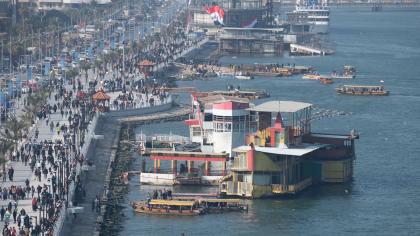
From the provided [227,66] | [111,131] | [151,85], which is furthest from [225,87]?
[111,131]

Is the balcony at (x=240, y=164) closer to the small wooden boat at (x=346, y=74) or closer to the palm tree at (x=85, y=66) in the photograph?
the palm tree at (x=85, y=66)

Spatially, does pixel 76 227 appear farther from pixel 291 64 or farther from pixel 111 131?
pixel 291 64

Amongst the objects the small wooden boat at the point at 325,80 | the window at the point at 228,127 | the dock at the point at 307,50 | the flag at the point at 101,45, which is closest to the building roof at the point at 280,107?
the window at the point at 228,127

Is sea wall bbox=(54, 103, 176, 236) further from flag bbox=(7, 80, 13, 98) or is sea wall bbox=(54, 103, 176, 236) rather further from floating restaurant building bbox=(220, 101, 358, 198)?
flag bbox=(7, 80, 13, 98)

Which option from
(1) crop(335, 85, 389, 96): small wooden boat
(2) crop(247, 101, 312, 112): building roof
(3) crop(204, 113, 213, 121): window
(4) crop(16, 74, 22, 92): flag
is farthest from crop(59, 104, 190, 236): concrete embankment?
(1) crop(335, 85, 389, 96): small wooden boat

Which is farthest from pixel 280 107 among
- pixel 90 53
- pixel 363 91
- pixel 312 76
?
pixel 312 76

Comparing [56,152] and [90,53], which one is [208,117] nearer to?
[56,152]

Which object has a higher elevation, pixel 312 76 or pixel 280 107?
pixel 280 107
